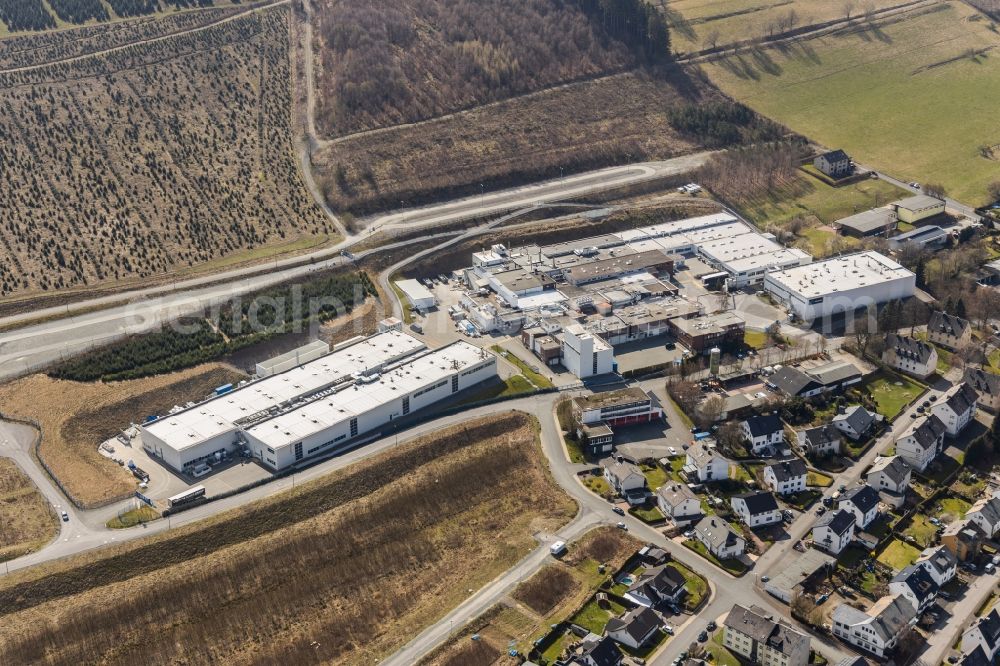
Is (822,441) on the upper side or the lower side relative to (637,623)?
lower

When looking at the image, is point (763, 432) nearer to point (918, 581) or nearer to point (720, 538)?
point (720, 538)

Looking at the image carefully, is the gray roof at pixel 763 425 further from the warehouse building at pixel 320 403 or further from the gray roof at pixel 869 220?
the gray roof at pixel 869 220

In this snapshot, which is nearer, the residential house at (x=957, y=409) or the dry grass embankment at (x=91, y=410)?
the dry grass embankment at (x=91, y=410)

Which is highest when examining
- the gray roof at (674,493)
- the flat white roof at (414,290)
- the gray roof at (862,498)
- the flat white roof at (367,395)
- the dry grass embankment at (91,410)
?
the dry grass embankment at (91,410)

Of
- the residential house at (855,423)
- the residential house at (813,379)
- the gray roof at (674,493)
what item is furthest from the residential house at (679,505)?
the residential house at (813,379)

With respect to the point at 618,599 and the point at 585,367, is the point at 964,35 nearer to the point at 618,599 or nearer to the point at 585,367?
the point at 585,367

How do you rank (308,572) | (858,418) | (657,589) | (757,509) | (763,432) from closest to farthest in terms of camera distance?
1. (657,589)
2. (308,572)
3. (757,509)
4. (763,432)
5. (858,418)

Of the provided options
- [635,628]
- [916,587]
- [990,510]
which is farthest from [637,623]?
[990,510]
